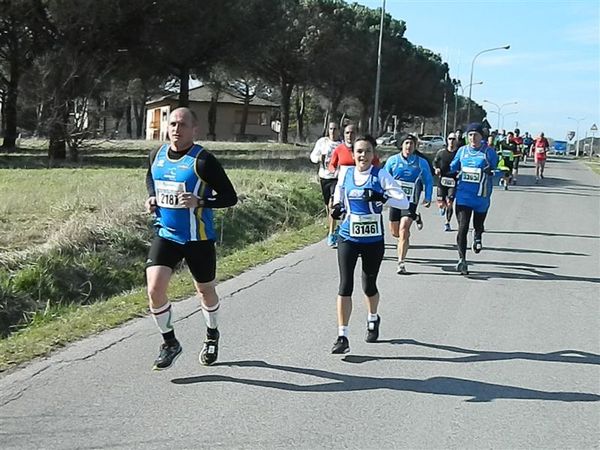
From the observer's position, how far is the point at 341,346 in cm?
681

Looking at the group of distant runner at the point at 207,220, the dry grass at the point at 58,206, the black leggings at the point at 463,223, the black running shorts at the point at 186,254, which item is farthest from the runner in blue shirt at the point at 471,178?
the black running shorts at the point at 186,254

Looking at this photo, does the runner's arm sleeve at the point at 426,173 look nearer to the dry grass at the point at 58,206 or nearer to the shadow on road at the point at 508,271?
the shadow on road at the point at 508,271

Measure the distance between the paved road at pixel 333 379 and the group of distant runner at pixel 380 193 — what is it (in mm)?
589

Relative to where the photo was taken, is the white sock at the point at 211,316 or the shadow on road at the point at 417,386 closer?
the shadow on road at the point at 417,386

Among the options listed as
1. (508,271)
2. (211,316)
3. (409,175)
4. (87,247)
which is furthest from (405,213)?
(211,316)

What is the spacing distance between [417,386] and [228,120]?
253ft

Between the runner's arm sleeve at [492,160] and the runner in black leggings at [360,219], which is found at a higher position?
the runner's arm sleeve at [492,160]

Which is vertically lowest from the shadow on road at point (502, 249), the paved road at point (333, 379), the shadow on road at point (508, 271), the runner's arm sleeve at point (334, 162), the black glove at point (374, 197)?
the paved road at point (333, 379)

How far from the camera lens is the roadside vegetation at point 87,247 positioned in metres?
8.41

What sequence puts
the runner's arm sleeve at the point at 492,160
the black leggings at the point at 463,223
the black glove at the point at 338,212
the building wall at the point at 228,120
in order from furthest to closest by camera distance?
1. the building wall at the point at 228,120
2. the runner's arm sleeve at the point at 492,160
3. the black leggings at the point at 463,223
4. the black glove at the point at 338,212

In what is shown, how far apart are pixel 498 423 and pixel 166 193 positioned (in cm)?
284

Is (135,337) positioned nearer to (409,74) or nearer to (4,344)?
(4,344)

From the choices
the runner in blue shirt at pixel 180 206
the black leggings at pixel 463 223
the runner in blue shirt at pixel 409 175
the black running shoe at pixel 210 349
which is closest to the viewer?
the runner in blue shirt at pixel 180 206

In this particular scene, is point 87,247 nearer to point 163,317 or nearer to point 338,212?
point 338,212
